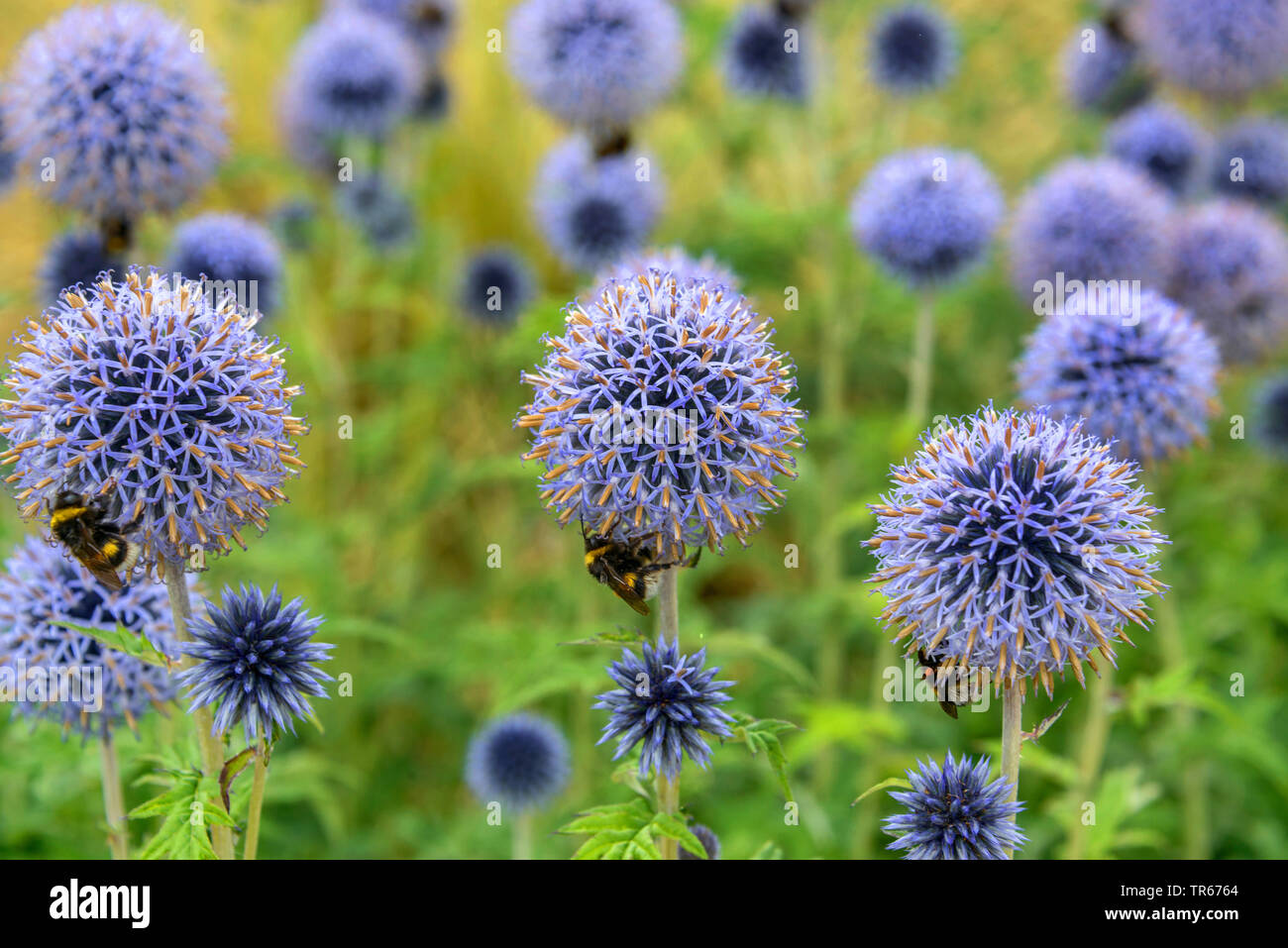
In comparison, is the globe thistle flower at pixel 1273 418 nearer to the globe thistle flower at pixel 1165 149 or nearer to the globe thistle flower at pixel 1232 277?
the globe thistle flower at pixel 1232 277

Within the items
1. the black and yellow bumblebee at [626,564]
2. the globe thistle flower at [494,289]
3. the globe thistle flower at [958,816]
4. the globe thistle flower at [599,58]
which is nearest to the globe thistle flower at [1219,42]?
the globe thistle flower at [599,58]

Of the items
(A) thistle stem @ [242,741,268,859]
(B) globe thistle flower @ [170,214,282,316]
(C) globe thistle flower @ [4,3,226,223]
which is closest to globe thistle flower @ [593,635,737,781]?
(A) thistle stem @ [242,741,268,859]

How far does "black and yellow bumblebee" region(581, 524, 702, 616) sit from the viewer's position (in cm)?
235

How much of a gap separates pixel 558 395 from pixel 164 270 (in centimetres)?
229

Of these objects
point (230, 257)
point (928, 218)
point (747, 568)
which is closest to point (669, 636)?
point (230, 257)

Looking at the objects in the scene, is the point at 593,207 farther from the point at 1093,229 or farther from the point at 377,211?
the point at 1093,229

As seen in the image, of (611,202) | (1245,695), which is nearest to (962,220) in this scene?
(611,202)

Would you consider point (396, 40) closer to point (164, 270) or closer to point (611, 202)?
point (611, 202)

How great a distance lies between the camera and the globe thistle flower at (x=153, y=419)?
216 cm

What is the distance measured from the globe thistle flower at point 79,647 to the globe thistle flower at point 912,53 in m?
3.95

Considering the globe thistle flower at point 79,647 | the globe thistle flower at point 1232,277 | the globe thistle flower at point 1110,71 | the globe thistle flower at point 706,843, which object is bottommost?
the globe thistle flower at point 706,843

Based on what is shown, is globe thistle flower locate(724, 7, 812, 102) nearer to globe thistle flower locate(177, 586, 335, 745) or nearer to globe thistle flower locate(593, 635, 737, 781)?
globe thistle flower locate(593, 635, 737, 781)

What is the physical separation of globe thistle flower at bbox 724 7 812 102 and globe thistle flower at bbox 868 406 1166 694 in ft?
11.8
